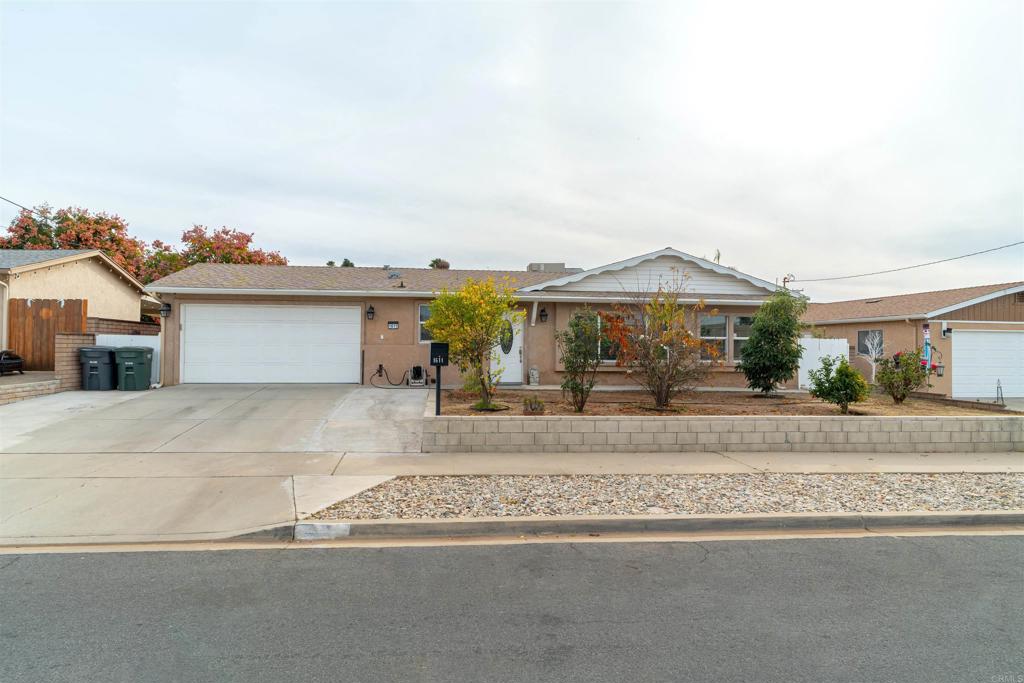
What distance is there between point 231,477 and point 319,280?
9.88m

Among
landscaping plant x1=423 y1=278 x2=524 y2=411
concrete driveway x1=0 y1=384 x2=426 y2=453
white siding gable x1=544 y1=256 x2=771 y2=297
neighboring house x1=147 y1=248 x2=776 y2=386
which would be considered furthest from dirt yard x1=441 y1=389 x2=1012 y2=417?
white siding gable x1=544 y1=256 x2=771 y2=297

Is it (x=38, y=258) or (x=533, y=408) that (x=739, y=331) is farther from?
(x=38, y=258)

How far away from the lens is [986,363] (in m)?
17.1

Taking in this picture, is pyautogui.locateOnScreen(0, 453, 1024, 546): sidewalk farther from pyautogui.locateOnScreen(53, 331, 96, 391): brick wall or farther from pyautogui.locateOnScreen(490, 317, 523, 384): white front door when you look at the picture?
pyautogui.locateOnScreen(490, 317, 523, 384): white front door

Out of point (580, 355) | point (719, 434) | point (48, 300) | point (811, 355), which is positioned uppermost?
point (48, 300)

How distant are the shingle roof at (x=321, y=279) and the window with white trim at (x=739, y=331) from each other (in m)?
5.18

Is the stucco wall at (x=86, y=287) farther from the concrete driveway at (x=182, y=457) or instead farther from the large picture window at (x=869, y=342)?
the large picture window at (x=869, y=342)

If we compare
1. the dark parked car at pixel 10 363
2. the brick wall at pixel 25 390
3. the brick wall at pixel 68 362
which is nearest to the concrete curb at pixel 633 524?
the brick wall at pixel 25 390

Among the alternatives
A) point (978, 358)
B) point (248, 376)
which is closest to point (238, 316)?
Answer: point (248, 376)

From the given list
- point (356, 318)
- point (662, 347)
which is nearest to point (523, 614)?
point (662, 347)

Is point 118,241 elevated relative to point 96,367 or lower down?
elevated

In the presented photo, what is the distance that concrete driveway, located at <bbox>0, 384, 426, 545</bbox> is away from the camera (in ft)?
18.9

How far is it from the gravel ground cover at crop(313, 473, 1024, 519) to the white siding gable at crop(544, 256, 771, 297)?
8546 millimetres

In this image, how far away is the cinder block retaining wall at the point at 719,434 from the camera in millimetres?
9055
